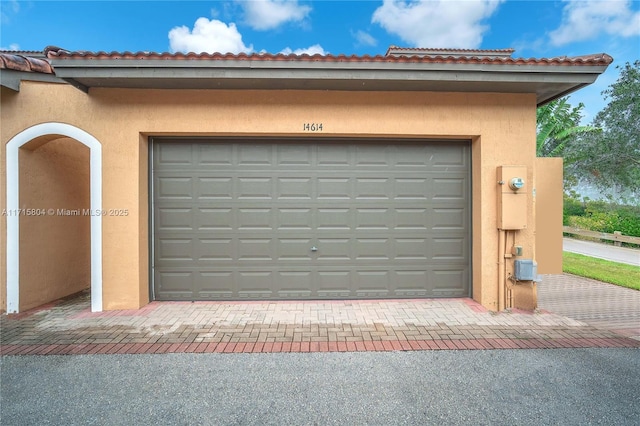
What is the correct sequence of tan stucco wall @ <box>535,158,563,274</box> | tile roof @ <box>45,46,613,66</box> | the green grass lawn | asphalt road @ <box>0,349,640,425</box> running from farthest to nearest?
the green grass lawn < tan stucco wall @ <box>535,158,563,274</box> < tile roof @ <box>45,46,613,66</box> < asphalt road @ <box>0,349,640,425</box>

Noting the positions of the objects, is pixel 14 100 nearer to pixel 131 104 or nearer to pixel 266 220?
pixel 131 104

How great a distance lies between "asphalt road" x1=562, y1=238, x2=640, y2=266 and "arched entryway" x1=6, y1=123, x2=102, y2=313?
14.7 m

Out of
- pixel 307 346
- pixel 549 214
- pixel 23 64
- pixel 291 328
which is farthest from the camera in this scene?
pixel 549 214

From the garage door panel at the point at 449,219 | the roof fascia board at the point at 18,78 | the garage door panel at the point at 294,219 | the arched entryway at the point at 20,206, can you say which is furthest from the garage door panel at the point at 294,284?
the roof fascia board at the point at 18,78

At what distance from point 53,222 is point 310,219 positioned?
456 centimetres

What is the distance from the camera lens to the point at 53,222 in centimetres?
516

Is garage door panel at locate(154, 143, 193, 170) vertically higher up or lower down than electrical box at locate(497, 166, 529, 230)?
higher up

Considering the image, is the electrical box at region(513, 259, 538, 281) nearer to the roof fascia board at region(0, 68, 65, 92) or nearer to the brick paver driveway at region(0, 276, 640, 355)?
the brick paver driveway at region(0, 276, 640, 355)

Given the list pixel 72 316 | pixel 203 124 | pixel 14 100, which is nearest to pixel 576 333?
pixel 203 124

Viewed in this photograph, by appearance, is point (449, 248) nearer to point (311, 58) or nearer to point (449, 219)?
point (449, 219)

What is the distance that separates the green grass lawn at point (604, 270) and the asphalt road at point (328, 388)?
4967 mm

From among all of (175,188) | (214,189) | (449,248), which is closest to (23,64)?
(175,188)

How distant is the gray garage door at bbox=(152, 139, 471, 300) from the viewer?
5.01 meters

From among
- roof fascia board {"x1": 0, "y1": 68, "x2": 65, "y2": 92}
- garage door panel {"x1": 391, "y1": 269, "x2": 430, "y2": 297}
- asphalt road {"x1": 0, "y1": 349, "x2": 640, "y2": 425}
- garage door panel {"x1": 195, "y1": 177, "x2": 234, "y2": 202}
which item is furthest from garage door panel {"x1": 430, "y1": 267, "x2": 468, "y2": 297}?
roof fascia board {"x1": 0, "y1": 68, "x2": 65, "y2": 92}
